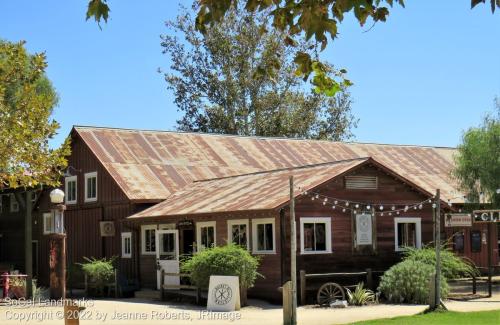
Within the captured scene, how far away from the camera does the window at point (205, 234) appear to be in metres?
23.1

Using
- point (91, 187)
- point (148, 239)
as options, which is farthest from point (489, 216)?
point (91, 187)

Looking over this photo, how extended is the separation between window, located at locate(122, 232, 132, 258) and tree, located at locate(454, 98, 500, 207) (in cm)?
1203

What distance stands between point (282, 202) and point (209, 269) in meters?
2.59

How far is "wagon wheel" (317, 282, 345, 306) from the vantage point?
19766mm

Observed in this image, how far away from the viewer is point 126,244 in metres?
27.3

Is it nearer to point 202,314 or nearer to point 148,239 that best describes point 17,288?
point 148,239

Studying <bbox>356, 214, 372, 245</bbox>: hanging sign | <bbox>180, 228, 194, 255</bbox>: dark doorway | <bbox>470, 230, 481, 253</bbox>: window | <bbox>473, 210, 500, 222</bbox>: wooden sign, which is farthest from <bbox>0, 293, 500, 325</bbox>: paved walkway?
<bbox>470, 230, 481, 253</bbox>: window

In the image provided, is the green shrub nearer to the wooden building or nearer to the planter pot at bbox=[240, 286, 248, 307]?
the planter pot at bbox=[240, 286, 248, 307]

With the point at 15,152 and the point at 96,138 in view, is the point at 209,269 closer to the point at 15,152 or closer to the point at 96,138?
the point at 15,152

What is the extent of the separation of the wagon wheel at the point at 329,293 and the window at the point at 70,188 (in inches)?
543

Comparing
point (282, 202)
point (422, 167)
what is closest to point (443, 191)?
point (422, 167)

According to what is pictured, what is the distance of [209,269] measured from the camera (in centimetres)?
1967

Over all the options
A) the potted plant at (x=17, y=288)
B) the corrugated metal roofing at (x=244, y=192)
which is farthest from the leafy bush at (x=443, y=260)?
the potted plant at (x=17, y=288)

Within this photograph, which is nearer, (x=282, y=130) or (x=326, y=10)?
(x=326, y=10)
